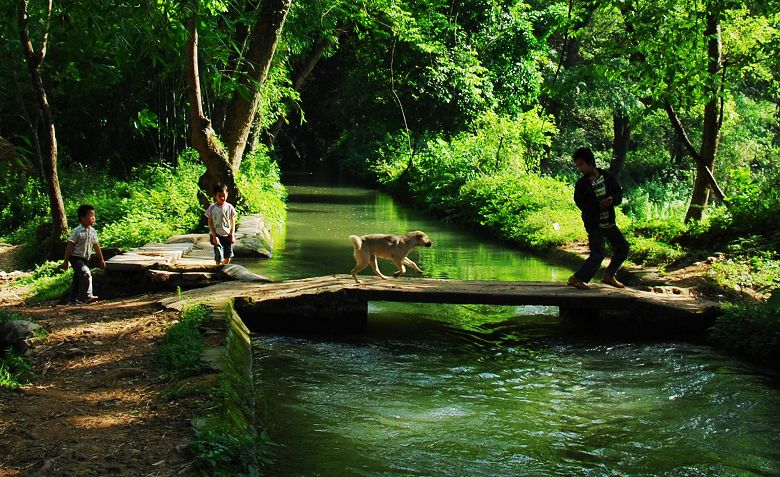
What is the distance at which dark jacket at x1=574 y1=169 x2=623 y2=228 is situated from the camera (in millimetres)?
11172

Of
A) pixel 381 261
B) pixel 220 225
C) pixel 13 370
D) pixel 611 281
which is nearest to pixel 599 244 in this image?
pixel 611 281

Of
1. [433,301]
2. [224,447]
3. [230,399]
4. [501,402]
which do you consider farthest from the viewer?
[433,301]

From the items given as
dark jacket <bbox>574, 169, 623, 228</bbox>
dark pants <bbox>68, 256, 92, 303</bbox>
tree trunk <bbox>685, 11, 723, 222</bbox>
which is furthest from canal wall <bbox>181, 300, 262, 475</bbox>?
tree trunk <bbox>685, 11, 723, 222</bbox>

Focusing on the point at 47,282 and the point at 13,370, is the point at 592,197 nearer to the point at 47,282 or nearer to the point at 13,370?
the point at 13,370

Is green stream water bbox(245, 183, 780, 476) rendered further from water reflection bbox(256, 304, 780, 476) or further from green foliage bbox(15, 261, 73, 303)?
green foliage bbox(15, 261, 73, 303)

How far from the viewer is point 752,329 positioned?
33.9 ft

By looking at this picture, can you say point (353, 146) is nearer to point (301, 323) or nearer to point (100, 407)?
point (301, 323)

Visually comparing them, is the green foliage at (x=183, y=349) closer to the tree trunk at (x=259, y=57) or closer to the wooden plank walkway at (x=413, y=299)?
the wooden plank walkway at (x=413, y=299)

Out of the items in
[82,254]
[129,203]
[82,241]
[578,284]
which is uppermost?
[129,203]

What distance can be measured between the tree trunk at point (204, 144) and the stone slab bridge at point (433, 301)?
6330mm

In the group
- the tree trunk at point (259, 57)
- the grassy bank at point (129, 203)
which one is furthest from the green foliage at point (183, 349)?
the tree trunk at point (259, 57)

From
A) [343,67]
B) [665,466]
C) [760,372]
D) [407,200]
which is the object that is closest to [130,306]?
[665,466]

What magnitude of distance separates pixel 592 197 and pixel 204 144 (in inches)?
354

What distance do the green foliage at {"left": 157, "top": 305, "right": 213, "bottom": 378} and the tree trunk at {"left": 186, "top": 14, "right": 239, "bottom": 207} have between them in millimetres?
Answer: 8524
